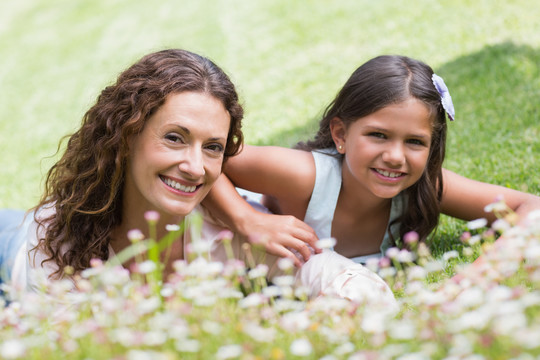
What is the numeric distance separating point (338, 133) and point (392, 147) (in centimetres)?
52

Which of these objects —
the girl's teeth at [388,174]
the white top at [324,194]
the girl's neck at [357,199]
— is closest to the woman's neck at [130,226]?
the white top at [324,194]

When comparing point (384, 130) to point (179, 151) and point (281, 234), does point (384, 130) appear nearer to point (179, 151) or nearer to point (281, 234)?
point (281, 234)

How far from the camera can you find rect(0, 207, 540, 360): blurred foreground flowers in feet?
5.16

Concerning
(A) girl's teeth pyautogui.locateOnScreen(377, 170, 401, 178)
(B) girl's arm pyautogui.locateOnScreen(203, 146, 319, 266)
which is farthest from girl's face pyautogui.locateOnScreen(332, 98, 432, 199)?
(B) girl's arm pyautogui.locateOnScreen(203, 146, 319, 266)

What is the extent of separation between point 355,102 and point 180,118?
104 centimetres

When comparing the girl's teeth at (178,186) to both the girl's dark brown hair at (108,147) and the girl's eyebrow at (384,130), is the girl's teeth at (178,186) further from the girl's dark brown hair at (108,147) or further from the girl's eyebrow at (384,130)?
the girl's eyebrow at (384,130)

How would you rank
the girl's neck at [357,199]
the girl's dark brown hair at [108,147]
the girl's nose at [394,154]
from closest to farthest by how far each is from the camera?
1. the girl's dark brown hair at [108,147]
2. the girl's nose at [394,154]
3. the girl's neck at [357,199]

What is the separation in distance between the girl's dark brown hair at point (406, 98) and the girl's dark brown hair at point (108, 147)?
0.66 meters

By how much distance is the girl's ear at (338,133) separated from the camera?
3650 millimetres

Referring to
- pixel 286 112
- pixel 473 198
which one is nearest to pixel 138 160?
pixel 473 198

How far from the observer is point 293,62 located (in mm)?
9336

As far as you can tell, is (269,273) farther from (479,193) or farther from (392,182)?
(479,193)

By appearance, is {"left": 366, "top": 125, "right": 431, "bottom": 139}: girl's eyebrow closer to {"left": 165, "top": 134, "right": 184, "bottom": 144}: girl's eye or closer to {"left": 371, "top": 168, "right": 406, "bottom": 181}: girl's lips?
{"left": 371, "top": 168, "right": 406, "bottom": 181}: girl's lips

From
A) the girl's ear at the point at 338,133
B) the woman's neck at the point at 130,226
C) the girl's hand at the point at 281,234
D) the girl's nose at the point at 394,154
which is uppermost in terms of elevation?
the girl's ear at the point at 338,133
